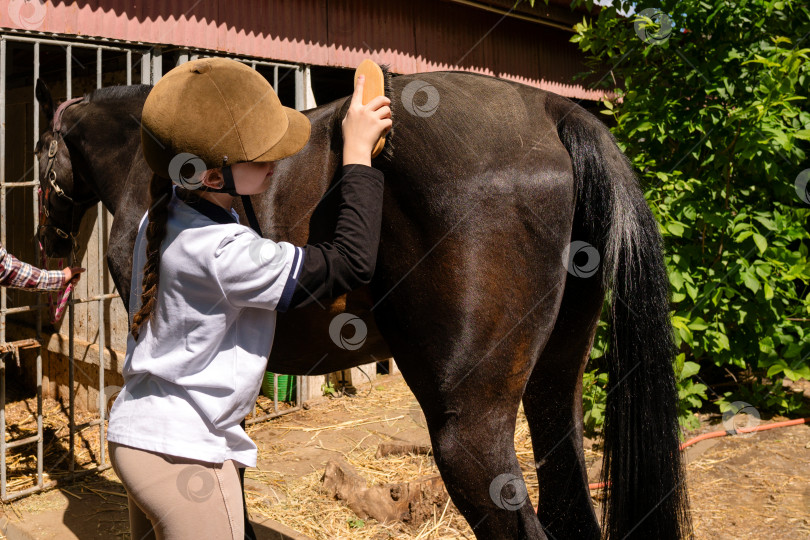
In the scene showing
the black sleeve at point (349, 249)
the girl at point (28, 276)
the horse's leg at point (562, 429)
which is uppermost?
the black sleeve at point (349, 249)

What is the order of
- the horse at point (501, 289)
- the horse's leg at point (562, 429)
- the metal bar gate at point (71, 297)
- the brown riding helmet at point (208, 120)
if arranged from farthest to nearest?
the metal bar gate at point (71, 297) → the horse's leg at point (562, 429) → the horse at point (501, 289) → the brown riding helmet at point (208, 120)

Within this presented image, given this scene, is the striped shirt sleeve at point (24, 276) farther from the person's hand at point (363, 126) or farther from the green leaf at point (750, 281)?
the green leaf at point (750, 281)

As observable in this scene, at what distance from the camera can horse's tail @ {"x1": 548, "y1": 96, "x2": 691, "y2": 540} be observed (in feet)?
7.09

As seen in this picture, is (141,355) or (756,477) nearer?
(141,355)

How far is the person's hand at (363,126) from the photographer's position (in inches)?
70.3

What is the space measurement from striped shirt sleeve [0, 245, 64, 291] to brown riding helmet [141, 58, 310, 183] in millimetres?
2024

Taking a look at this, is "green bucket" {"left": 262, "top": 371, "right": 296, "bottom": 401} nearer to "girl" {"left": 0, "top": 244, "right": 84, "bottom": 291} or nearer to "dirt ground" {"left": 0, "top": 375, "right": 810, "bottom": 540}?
"dirt ground" {"left": 0, "top": 375, "right": 810, "bottom": 540}

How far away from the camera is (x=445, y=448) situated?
6.51ft

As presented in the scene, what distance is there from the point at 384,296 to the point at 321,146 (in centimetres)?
53

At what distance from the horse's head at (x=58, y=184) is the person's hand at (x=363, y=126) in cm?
205

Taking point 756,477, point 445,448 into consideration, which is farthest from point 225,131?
point 756,477

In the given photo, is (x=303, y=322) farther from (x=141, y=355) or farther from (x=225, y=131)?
(x=225, y=131)

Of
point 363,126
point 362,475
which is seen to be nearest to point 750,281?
point 362,475

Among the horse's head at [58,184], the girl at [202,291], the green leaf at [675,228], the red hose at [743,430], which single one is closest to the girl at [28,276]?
the horse's head at [58,184]
